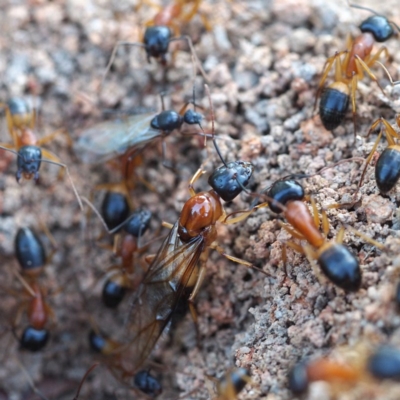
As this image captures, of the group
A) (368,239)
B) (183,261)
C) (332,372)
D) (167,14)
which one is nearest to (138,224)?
(183,261)

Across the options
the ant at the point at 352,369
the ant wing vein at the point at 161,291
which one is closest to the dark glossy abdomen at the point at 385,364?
the ant at the point at 352,369

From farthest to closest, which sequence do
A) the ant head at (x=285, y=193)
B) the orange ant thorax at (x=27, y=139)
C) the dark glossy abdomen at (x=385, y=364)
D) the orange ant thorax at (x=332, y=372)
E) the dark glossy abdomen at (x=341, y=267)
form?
the orange ant thorax at (x=27, y=139), the ant head at (x=285, y=193), the dark glossy abdomen at (x=341, y=267), the orange ant thorax at (x=332, y=372), the dark glossy abdomen at (x=385, y=364)

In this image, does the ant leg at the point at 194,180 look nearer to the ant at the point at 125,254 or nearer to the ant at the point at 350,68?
the ant at the point at 125,254

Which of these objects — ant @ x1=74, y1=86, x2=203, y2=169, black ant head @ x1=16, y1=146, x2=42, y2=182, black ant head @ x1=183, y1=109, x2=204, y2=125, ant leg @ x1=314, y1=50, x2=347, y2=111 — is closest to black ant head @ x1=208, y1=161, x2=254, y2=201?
black ant head @ x1=183, y1=109, x2=204, y2=125

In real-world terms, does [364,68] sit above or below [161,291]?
above

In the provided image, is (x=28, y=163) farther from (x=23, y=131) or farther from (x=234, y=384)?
(x=234, y=384)

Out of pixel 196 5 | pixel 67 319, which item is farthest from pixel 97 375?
pixel 196 5
